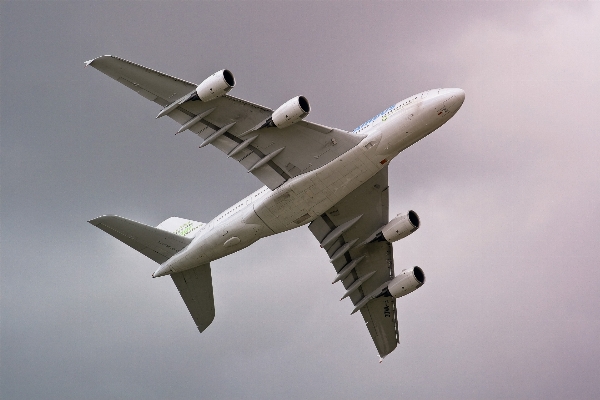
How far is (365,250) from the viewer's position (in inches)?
2509

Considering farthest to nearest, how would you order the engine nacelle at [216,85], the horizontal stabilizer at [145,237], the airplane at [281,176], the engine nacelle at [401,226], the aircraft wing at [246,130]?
the engine nacelle at [401,226], the horizontal stabilizer at [145,237], the airplane at [281,176], the aircraft wing at [246,130], the engine nacelle at [216,85]

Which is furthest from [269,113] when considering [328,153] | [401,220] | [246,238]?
[401,220]

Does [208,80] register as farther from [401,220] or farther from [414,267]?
[414,267]

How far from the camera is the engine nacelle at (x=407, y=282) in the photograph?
6172cm

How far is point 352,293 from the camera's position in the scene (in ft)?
214

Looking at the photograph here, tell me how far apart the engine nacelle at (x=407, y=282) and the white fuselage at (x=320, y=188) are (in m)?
10.0

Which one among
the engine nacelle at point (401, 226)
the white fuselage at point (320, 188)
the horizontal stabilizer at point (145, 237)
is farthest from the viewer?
the engine nacelle at point (401, 226)

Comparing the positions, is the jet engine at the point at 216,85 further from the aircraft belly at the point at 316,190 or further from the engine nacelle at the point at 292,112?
the aircraft belly at the point at 316,190

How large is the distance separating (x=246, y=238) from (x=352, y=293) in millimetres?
12507

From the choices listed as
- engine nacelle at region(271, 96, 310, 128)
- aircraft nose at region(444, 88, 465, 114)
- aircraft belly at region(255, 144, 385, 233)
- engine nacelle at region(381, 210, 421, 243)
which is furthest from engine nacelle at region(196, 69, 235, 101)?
engine nacelle at region(381, 210, 421, 243)

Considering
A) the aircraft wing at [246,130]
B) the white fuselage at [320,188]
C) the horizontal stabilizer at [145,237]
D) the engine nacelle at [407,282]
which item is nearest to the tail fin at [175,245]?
the horizontal stabilizer at [145,237]

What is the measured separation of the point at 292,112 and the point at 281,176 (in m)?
5.99

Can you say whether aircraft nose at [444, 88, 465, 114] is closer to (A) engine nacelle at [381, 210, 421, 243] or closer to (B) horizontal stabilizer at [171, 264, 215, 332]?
(A) engine nacelle at [381, 210, 421, 243]

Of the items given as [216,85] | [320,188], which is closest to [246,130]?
[216,85]
